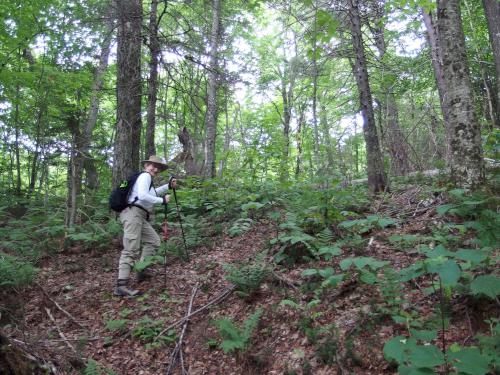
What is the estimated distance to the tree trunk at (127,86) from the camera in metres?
8.27

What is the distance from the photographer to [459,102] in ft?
18.1

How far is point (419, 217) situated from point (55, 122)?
12.4 m

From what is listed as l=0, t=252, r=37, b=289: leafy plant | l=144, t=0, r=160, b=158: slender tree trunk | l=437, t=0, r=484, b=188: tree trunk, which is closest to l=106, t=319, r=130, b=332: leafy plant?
l=0, t=252, r=37, b=289: leafy plant

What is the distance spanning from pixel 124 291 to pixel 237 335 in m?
2.73

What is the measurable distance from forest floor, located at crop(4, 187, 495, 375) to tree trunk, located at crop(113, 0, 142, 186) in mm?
2338

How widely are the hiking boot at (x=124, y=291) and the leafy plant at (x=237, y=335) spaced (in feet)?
7.38

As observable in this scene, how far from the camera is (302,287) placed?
4.76m

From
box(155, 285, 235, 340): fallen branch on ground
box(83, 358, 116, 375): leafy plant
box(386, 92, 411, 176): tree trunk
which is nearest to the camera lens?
box(83, 358, 116, 375): leafy plant

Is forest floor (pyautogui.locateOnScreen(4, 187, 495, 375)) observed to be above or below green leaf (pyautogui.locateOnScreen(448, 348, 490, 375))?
below

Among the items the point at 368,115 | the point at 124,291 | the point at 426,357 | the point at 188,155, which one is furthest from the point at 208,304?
the point at 188,155

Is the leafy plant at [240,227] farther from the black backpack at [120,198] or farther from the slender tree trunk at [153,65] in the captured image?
the slender tree trunk at [153,65]

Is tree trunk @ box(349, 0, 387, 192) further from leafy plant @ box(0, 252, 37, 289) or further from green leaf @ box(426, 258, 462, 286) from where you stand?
leafy plant @ box(0, 252, 37, 289)

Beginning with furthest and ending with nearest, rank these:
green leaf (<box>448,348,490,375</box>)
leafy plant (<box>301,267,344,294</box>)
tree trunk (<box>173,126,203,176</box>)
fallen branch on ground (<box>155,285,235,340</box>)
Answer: tree trunk (<box>173,126,203,176</box>)
fallen branch on ground (<box>155,285,235,340</box>)
leafy plant (<box>301,267,344,294</box>)
green leaf (<box>448,348,490,375</box>)

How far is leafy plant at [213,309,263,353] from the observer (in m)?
3.98
